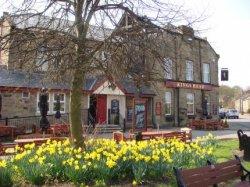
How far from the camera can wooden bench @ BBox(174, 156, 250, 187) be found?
663cm

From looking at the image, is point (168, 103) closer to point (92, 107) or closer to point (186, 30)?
point (92, 107)

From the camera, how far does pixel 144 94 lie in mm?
33438

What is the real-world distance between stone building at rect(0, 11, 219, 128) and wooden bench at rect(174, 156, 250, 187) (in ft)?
10.8

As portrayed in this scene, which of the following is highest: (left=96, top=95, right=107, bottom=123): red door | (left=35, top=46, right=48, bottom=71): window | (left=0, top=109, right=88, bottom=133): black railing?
(left=35, top=46, right=48, bottom=71): window

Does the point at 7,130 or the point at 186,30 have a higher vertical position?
the point at 186,30

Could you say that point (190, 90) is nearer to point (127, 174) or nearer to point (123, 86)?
Result: point (123, 86)

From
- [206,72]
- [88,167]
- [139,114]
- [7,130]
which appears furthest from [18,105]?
[206,72]

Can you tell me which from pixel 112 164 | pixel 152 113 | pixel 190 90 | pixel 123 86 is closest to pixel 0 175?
pixel 112 164

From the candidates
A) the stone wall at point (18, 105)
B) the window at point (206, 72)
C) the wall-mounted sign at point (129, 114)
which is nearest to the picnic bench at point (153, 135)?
the stone wall at point (18, 105)

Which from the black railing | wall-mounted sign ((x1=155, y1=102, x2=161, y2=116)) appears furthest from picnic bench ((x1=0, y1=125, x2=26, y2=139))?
wall-mounted sign ((x1=155, y1=102, x2=161, y2=116))

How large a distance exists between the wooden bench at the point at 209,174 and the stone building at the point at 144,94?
328cm

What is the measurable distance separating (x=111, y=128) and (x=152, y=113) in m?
6.21

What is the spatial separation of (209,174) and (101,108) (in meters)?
23.7

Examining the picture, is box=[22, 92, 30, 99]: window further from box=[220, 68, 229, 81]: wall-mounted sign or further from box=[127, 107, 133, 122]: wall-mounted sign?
box=[220, 68, 229, 81]: wall-mounted sign
